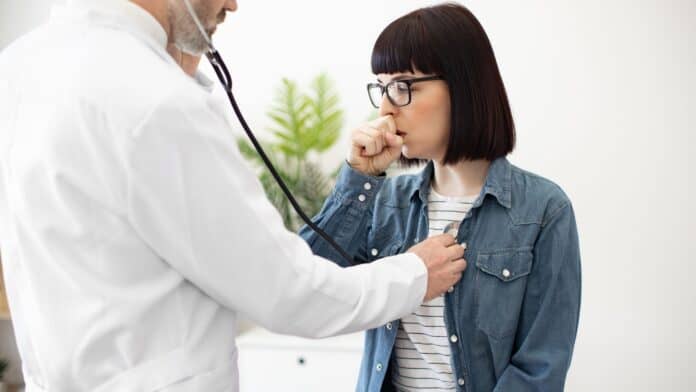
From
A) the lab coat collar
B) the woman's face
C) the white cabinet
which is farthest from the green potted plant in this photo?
the lab coat collar

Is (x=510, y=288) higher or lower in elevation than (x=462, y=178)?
lower

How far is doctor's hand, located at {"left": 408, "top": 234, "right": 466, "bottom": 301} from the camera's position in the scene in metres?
1.10

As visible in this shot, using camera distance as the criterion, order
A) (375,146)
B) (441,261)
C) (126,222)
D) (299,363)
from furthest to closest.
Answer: (299,363) → (375,146) → (441,261) → (126,222)

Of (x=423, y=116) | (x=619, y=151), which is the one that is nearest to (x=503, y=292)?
(x=423, y=116)

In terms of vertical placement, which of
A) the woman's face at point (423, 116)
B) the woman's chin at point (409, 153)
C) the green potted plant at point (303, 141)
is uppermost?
the woman's face at point (423, 116)

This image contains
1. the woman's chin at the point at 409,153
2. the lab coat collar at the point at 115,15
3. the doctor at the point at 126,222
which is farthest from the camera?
the woman's chin at the point at 409,153

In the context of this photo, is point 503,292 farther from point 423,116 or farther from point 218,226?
point 218,226

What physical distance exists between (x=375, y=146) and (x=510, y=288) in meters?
0.35

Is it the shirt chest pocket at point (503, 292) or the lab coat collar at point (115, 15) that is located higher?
the lab coat collar at point (115, 15)

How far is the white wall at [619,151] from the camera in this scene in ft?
8.87

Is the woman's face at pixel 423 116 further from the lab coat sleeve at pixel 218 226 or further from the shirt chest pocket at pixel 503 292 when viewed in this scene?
the lab coat sleeve at pixel 218 226

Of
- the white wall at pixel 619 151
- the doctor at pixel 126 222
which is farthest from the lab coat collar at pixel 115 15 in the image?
the white wall at pixel 619 151

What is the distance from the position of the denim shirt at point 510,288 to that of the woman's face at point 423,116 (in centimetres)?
10

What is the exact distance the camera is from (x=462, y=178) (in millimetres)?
1288
